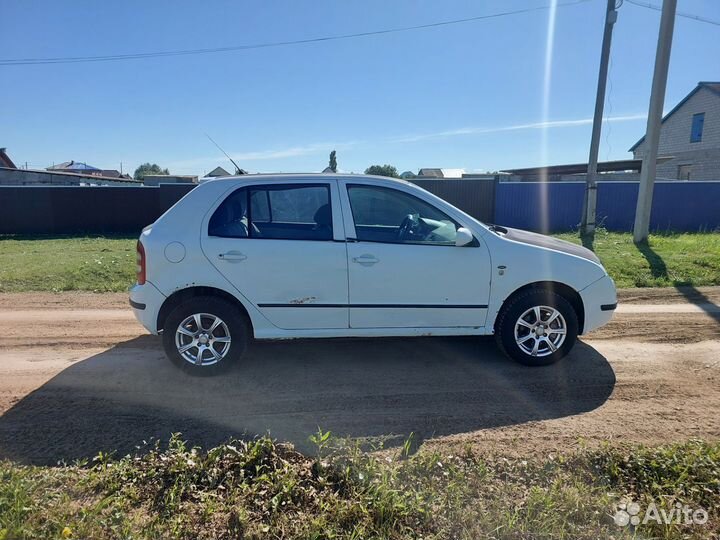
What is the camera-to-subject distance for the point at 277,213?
4.56 metres

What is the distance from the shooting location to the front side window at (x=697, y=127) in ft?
105

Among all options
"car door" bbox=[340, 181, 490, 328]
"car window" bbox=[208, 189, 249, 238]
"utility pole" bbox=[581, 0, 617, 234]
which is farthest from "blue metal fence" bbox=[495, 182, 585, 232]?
"car window" bbox=[208, 189, 249, 238]

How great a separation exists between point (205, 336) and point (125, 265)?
20.6 feet

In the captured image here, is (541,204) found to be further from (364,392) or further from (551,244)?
(364,392)

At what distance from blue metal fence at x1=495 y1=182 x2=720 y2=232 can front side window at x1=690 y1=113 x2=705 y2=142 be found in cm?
1885

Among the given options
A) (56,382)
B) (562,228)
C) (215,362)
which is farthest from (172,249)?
(562,228)

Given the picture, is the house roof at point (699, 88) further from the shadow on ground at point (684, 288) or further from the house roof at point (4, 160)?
the house roof at point (4, 160)

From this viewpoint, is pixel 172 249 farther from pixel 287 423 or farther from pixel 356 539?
pixel 356 539

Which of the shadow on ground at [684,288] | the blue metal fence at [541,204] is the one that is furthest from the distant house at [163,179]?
Answer: the shadow on ground at [684,288]

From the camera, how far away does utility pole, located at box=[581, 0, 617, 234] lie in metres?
12.9

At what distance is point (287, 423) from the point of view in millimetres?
3504

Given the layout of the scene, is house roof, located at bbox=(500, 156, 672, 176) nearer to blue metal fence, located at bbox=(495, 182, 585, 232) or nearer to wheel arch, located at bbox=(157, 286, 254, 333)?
blue metal fence, located at bbox=(495, 182, 585, 232)

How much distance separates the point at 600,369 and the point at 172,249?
4.13 m

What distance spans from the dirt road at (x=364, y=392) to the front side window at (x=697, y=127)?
112ft
